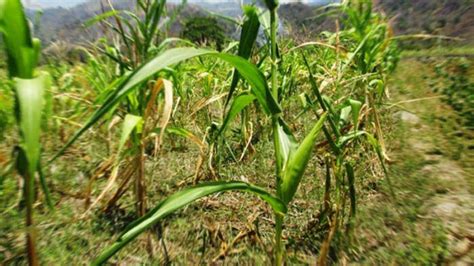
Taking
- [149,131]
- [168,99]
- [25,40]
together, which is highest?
[25,40]

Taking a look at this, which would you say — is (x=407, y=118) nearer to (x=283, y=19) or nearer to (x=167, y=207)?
(x=283, y=19)

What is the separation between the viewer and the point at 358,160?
172cm

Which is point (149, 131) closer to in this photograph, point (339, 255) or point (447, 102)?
point (339, 255)

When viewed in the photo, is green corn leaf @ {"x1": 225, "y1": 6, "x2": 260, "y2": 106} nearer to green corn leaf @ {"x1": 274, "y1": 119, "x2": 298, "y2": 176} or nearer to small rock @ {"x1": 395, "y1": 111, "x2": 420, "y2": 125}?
green corn leaf @ {"x1": 274, "y1": 119, "x2": 298, "y2": 176}

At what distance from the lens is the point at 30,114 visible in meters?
0.58

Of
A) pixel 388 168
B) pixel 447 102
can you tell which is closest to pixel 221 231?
pixel 388 168

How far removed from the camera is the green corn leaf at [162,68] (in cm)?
52

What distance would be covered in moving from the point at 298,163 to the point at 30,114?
46 cm

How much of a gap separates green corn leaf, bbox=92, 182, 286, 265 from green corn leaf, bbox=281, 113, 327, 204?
0.04 meters

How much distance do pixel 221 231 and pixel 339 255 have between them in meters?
0.37

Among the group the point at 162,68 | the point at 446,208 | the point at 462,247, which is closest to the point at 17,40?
the point at 162,68

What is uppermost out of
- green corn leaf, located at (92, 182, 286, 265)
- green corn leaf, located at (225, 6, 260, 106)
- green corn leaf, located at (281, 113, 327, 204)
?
green corn leaf, located at (225, 6, 260, 106)

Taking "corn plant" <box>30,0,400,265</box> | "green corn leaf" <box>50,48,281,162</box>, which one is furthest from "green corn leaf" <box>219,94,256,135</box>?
"green corn leaf" <box>50,48,281,162</box>

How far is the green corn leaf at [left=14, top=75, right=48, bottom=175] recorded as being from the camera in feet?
1.86
